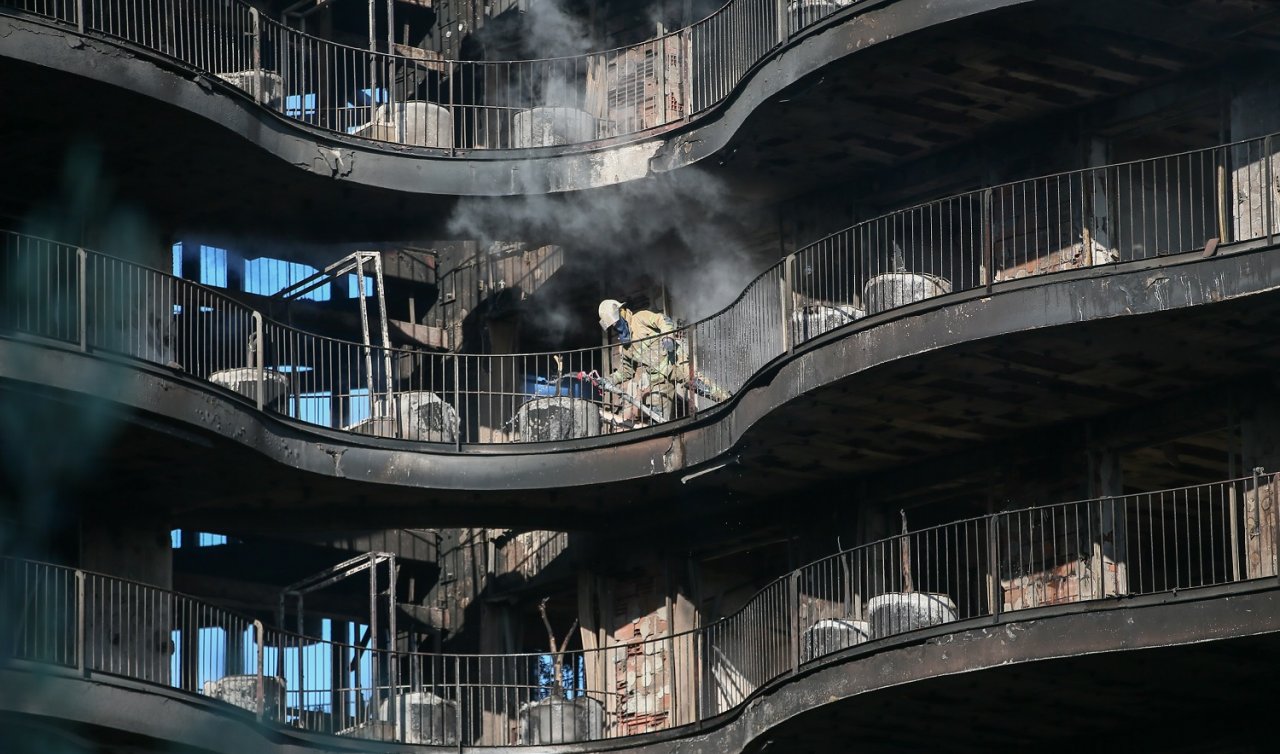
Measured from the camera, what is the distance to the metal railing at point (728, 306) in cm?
2930

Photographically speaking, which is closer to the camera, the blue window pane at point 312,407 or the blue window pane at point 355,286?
the blue window pane at point 312,407

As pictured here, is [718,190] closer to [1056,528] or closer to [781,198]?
[781,198]

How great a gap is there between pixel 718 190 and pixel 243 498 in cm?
630

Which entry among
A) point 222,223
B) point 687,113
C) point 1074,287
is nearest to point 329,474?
point 222,223

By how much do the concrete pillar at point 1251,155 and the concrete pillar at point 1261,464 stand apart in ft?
5.43

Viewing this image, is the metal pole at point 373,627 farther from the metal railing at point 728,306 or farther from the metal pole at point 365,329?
the metal pole at point 365,329

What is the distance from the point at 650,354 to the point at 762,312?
5.29 feet

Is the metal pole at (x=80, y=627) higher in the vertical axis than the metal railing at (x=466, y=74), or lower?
lower

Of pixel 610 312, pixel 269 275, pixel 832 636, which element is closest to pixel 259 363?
pixel 610 312

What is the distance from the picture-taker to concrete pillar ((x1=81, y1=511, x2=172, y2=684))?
30422 mm

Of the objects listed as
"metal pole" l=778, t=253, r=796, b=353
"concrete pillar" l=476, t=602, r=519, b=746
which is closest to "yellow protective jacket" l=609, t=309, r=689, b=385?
"metal pole" l=778, t=253, r=796, b=353

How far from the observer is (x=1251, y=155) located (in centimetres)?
2856

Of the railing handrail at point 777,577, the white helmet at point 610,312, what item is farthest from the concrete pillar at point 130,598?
the white helmet at point 610,312

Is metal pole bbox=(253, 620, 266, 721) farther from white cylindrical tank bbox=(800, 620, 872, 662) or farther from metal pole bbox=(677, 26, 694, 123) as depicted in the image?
metal pole bbox=(677, 26, 694, 123)
